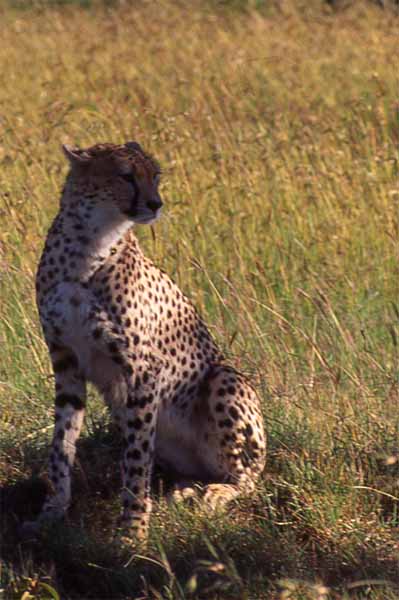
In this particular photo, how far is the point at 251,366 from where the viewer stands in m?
3.76

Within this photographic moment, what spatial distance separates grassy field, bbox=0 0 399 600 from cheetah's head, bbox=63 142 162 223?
69 centimetres

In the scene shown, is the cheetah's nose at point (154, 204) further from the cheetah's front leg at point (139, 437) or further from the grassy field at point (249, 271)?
the grassy field at point (249, 271)

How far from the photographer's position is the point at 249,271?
464cm

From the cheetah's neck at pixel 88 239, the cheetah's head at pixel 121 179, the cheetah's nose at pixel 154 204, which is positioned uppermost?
the cheetah's head at pixel 121 179

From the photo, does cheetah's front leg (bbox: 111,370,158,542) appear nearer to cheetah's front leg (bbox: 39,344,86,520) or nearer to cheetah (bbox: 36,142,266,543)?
cheetah (bbox: 36,142,266,543)

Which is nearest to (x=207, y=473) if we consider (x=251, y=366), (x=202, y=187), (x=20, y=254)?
(x=251, y=366)

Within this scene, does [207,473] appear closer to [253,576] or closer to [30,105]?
[253,576]

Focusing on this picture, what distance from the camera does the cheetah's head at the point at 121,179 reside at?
3023 millimetres

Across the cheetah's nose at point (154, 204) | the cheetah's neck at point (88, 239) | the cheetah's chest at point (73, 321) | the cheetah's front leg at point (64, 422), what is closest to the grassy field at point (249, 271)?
the cheetah's front leg at point (64, 422)

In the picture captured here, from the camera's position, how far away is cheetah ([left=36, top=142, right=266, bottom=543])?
304 cm

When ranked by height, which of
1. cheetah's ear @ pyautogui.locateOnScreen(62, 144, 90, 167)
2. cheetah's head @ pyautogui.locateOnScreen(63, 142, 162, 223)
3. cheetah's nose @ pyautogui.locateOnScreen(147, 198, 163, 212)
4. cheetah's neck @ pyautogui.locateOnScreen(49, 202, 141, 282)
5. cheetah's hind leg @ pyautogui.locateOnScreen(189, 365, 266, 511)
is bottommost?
cheetah's hind leg @ pyautogui.locateOnScreen(189, 365, 266, 511)

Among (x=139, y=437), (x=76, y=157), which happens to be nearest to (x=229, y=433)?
(x=139, y=437)

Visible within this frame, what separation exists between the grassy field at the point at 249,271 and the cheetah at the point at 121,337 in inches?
4.0

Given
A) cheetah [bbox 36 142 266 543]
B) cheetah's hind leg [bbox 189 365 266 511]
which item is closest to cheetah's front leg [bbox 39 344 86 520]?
cheetah [bbox 36 142 266 543]
